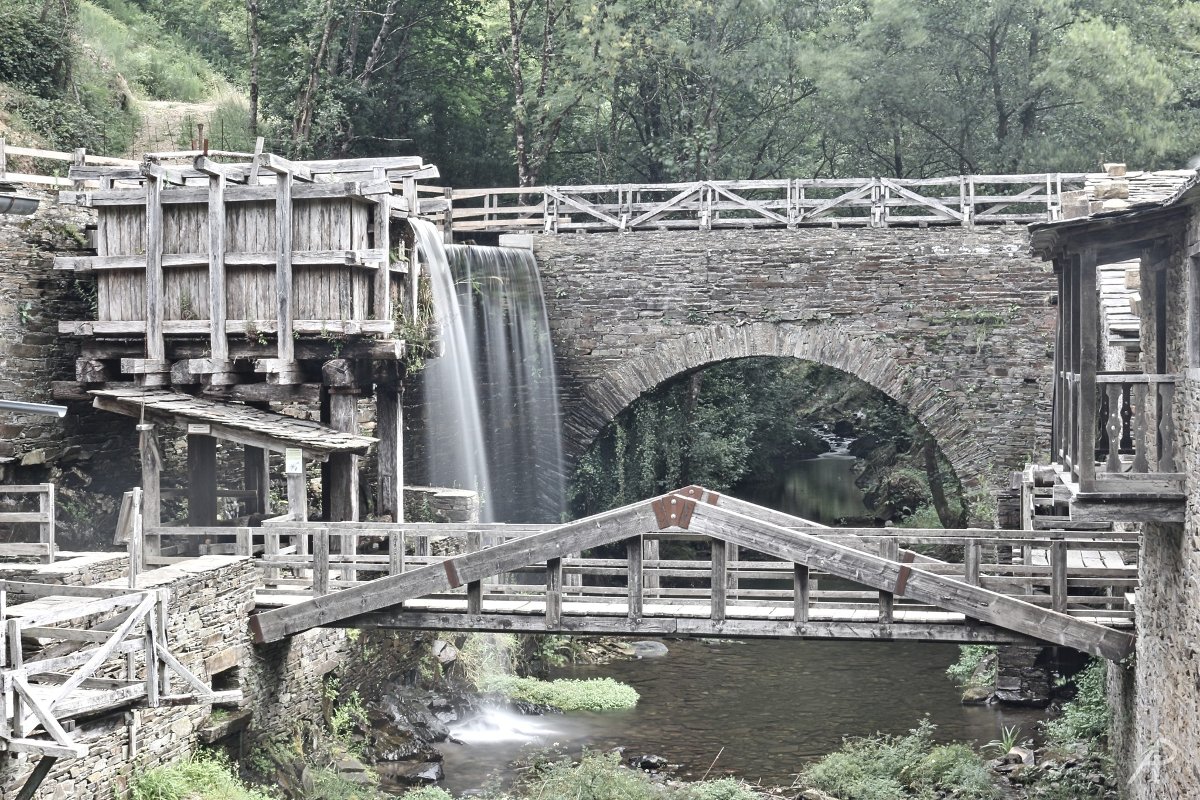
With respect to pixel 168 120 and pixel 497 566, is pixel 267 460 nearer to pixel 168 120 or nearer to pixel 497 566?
pixel 497 566

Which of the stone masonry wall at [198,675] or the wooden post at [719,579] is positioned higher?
the wooden post at [719,579]

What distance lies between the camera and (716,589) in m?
10.5

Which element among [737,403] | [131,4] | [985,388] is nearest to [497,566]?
[985,388]

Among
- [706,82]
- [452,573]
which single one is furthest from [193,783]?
[706,82]

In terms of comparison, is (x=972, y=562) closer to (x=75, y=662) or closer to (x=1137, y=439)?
(x=1137, y=439)

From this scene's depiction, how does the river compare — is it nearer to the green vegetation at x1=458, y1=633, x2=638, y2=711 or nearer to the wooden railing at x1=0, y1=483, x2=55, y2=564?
the green vegetation at x1=458, y1=633, x2=638, y2=711

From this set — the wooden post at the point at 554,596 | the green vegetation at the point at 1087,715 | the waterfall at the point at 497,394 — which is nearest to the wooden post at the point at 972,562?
the green vegetation at the point at 1087,715

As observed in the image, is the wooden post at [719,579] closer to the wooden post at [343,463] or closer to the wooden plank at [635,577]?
the wooden plank at [635,577]

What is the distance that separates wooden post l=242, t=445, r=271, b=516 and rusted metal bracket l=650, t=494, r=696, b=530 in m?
7.17

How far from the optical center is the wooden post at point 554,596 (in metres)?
10.7

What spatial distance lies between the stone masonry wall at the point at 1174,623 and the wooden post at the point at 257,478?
33.8ft

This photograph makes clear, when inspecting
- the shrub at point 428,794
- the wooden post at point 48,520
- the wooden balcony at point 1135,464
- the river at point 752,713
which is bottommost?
the river at point 752,713

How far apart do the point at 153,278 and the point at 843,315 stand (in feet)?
32.0

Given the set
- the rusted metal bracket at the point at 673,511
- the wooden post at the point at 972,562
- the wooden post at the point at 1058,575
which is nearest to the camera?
the rusted metal bracket at the point at 673,511
